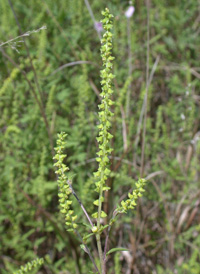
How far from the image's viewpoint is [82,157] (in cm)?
220

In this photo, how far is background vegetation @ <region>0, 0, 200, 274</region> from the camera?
2133 mm

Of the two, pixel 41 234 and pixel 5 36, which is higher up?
pixel 5 36

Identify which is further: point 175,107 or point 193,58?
point 193,58

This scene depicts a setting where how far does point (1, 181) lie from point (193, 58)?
2.23 meters

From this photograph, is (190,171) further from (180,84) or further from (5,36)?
(5,36)

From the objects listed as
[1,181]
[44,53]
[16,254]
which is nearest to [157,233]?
[16,254]

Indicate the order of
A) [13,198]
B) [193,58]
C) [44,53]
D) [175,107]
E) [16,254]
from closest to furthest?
[13,198] < [16,254] < [44,53] < [175,107] < [193,58]

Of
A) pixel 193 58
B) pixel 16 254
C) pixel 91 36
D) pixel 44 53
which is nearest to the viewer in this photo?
pixel 16 254

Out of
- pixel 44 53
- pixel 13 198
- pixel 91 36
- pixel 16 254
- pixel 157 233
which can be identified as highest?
pixel 91 36

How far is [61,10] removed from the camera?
2.94 m

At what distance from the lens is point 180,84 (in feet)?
9.86

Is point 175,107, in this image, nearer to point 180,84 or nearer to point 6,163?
point 180,84

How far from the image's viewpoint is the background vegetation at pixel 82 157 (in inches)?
84.0

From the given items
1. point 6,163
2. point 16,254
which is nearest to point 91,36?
point 6,163
